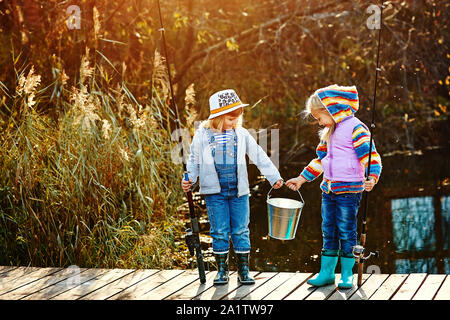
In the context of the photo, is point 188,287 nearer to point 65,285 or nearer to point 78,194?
point 65,285

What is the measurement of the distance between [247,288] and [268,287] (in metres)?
0.12

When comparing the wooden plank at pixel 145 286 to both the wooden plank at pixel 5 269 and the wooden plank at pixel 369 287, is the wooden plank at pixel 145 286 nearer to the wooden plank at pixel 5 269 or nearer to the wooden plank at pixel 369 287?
the wooden plank at pixel 5 269

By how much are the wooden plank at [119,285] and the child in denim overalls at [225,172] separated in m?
0.51

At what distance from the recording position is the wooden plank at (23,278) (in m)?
4.24

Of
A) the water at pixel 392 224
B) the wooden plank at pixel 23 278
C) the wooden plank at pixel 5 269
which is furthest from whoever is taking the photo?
the water at pixel 392 224

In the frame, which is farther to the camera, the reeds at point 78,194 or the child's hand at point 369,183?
the reeds at point 78,194

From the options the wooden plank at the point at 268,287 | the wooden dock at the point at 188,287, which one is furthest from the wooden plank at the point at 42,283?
the wooden plank at the point at 268,287

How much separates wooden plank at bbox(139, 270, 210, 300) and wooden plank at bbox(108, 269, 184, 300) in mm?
35

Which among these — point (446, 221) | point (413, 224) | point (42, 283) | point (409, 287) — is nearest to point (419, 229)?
point (413, 224)

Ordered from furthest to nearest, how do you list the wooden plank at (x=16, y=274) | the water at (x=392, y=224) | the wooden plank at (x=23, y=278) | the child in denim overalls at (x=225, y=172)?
the water at (x=392, y=224) → the wooden plank at (x=16, y=274) → the wooden plank at (x=23, y=278) → the child in denim overalls at (x=225, y=172)

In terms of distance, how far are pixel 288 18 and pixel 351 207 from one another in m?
5.65

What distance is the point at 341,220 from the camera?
3949 mm
